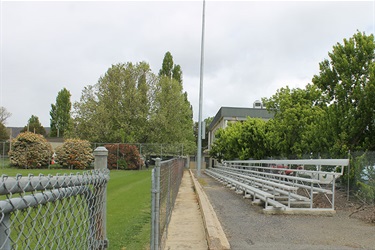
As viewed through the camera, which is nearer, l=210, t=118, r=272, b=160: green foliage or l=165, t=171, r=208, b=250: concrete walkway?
l=165, t=171, r=208, b=250: concrete walkway

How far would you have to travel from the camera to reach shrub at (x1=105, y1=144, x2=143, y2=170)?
109 ft

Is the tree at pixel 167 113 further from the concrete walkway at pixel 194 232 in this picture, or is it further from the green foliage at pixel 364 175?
the concrete walkway at pixel 194 232

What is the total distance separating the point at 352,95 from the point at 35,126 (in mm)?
75581

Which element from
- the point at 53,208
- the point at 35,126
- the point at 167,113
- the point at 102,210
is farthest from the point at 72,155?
the point at 35,126

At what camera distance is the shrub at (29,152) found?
1196 inches

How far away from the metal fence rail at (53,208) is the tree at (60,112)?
7233 cm

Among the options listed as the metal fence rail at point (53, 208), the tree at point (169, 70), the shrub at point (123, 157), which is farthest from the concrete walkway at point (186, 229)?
the tree at point (169, 70)

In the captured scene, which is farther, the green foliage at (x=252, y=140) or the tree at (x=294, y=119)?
the green foliage at (x=252, y=140)

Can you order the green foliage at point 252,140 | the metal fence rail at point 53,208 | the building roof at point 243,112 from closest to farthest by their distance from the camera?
the metal fence rail at point 53,208 < the green foliage at point 252,140 < the building roof at point 243,112

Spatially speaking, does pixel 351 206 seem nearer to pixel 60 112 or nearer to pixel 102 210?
pixel 102 210

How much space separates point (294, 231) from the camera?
720 cm

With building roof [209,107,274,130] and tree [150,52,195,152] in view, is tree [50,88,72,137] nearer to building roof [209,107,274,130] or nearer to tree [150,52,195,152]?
tree [150,52,195,152]

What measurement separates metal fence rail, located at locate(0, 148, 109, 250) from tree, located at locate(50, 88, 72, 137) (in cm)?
7233

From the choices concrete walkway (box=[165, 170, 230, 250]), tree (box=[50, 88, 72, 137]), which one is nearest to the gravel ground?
concrete walkway (box=[165, 170, 230, 250])
